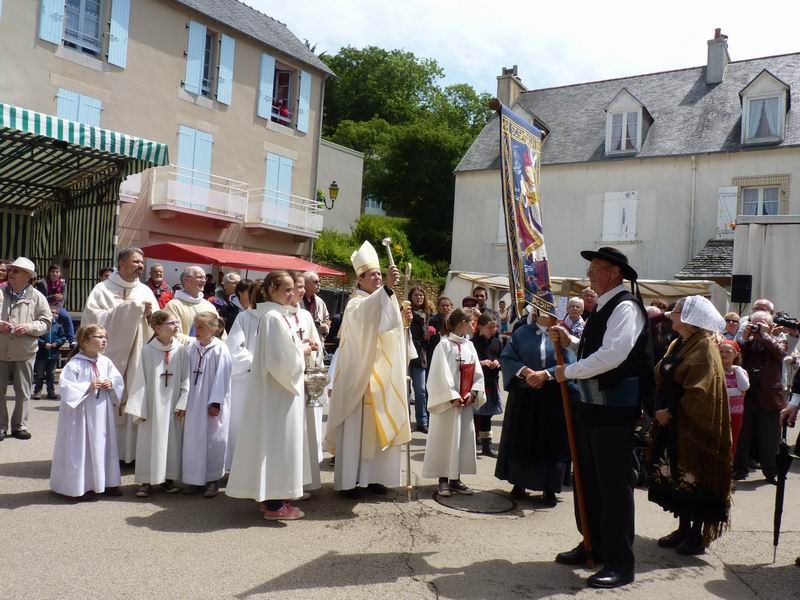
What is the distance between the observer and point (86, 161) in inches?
433

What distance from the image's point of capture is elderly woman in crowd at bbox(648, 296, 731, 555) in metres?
4.71

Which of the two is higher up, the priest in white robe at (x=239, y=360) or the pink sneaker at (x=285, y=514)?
the priest in white robe at (x=239, y=360)

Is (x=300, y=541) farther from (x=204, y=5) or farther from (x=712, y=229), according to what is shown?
(x=712, y=229)

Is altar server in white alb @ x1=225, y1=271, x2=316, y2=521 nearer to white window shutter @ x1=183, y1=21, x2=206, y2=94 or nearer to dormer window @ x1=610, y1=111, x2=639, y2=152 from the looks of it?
white window shutter @ x1=183, y1=21, x2=206, y2=94

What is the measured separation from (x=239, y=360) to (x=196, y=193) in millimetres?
14592

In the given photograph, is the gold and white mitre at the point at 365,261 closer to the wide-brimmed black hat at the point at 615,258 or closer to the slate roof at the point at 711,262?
the wide-brimmed black hat at the point at 615,258

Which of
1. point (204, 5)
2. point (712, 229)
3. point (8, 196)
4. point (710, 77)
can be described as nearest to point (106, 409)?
point (8, 196)

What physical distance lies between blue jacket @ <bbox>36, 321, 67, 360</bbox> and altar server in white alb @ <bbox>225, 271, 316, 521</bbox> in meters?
5.69

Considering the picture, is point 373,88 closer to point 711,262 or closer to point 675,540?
point 711,262

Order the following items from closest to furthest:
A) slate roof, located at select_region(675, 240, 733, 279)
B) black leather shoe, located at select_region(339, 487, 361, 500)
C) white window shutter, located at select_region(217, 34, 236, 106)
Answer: black leather shoe, located at select_region(339, 487, 361, 500) < white window shutter, located at select_region(217, 34, 236, 106) < slate roof, located at select_region(675, 240, 733, 279)

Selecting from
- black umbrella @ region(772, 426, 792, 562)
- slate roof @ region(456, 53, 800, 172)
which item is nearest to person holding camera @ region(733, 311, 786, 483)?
black umbrella @ region(772, 426, 792, 562)

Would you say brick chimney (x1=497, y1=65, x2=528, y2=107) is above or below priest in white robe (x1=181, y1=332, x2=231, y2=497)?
above

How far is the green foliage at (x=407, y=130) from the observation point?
35250 millimetres

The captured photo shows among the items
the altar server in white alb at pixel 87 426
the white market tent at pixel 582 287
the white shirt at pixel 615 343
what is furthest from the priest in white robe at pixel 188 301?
the white market tent at pixel 582 287
